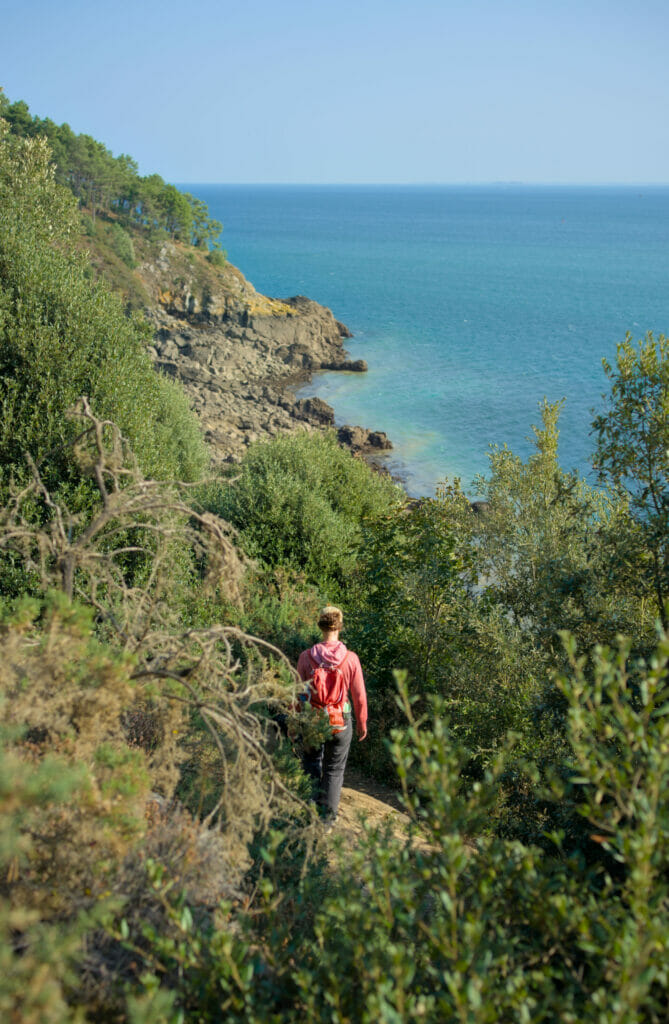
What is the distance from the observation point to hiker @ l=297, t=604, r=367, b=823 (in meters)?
6.84

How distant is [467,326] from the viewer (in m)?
77.6

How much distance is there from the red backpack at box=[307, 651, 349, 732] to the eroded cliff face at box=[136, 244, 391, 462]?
25.3 metres

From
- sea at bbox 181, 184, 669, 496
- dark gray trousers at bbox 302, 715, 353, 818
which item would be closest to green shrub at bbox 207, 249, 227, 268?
sea at bbox 181, 184, 669, 496

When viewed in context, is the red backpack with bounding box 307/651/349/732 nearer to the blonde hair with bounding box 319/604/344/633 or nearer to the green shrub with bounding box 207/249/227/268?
the blonde hair with bounding box 319/604/344/633

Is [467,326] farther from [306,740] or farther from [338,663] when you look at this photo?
[306,740]

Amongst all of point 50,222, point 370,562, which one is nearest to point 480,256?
point 50,222

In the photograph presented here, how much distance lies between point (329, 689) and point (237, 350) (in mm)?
47566

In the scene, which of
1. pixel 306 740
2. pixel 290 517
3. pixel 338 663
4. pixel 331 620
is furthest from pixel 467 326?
pixel 306 740

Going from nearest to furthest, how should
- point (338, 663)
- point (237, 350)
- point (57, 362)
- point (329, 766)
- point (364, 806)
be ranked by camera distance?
point (338, 663) → point (329, 766) → point (364, 806) → point (57, 362) → point (237, 350)

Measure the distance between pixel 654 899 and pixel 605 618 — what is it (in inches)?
172

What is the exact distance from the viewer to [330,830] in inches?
266

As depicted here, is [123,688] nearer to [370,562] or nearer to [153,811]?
[153,811]

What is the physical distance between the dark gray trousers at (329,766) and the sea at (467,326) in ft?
46.8

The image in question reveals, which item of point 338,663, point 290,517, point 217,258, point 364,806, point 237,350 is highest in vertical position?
point 217,258
